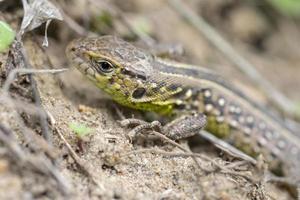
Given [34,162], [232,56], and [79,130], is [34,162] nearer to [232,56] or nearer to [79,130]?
[79,130]

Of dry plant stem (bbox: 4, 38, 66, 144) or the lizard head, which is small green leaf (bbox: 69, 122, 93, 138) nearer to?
dry plant stem (bbox: 4, 38, 66, 144)

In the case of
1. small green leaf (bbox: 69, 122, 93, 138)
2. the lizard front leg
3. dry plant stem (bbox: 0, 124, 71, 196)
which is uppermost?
dry plant stem (bbox: 0, 124, 71, 196)

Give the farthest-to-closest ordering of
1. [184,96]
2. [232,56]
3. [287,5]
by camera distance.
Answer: [287,5] < [232,56] < [184,96]

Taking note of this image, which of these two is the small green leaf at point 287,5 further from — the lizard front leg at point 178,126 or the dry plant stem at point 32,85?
the dry plant stem at point 32,85

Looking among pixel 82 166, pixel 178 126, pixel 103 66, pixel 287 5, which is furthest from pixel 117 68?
pixel 287 5

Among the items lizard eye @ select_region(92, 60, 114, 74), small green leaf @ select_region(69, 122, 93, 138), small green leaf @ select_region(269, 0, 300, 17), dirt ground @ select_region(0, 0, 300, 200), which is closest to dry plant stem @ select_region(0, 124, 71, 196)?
dirt ground @ select_region(0, 0, 300, 200)

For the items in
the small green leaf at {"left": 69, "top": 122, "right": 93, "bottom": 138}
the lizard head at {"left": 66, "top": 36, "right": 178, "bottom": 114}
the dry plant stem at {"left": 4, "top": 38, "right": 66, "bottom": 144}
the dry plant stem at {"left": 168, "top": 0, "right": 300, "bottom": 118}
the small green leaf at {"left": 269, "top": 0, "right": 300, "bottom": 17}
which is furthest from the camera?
the small green leaf at {"left": 269, "top": 0, "right": 300, "bottom": 17}

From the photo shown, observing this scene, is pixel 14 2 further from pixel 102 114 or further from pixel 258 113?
pixel 258 113
